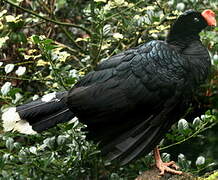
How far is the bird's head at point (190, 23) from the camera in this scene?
421 centimetres

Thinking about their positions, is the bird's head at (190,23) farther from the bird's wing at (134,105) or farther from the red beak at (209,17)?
the bird's wing at (134,105)

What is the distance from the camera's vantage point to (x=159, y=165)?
13.6 ft

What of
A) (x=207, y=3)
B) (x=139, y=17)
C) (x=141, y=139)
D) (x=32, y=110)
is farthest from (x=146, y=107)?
(x=207, y=3)

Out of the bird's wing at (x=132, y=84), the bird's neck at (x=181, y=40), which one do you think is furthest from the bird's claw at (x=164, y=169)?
the bird's neck at (x=181, y=40)

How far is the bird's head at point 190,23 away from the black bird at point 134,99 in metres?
0.15

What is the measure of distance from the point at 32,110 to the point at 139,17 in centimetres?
132

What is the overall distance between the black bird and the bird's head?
0.15 m

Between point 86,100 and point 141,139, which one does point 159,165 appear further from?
point 86,100

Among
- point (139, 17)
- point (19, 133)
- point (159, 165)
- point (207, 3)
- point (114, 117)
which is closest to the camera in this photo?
point (114, 117)

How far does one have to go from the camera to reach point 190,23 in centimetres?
422

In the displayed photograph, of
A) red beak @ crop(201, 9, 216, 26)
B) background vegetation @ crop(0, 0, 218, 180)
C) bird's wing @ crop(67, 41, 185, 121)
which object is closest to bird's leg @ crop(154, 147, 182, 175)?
background vegetation @ crop(0, 0, 218, 180)

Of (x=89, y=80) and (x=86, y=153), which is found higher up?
(x=89, y=80)

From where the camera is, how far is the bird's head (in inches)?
166

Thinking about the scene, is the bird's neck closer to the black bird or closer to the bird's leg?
the black bird
